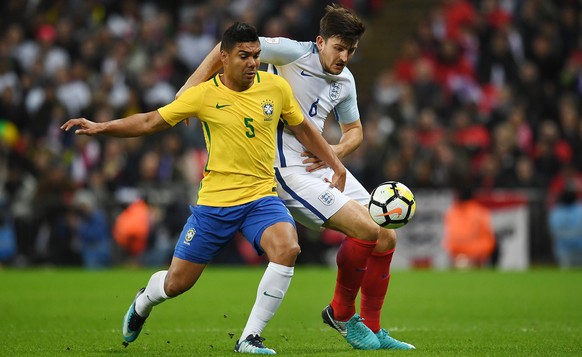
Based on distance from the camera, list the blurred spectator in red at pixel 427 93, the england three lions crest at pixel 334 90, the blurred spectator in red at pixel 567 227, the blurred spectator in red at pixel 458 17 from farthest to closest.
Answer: the blurred spectator in red at pixel 458 17
the blurred spectator in red at pixel 427 93
the blurred spectator in red at pixel 567 227
the england three lions crest at pixel 334 90

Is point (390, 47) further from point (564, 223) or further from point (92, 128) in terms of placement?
point (92, 128)

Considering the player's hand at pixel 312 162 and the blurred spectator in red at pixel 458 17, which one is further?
the blurred spectator in red at pixel 458 17

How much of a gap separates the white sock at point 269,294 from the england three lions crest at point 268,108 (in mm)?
1100

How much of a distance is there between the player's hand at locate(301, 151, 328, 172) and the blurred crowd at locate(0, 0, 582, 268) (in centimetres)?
1082

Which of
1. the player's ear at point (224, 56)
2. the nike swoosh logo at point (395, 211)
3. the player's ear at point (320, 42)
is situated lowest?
the nike swoosh logo at point (395, 211)

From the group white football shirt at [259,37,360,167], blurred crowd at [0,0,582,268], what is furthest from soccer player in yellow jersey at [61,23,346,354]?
blurred crowd at [0,0,582,268]

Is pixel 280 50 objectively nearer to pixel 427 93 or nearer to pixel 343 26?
pixel 343 26

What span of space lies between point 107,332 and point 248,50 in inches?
131

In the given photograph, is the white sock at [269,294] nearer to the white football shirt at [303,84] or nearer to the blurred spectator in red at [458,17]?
the white football shirt at [303,84]

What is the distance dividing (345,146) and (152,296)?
2.01 meters

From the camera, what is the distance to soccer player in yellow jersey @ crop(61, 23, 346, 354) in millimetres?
7910

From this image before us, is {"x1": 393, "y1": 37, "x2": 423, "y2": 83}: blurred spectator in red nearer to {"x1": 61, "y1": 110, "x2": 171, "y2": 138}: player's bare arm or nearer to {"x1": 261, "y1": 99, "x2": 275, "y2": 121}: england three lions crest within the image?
{"x1": 261, "y1": 99, "x2": 275, "y2": 121}: england three lions crest

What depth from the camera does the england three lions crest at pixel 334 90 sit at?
29.2 feet

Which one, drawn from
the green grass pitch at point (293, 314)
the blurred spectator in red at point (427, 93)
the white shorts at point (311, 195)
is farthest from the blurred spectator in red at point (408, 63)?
the white shorts at point (311, 195)
